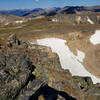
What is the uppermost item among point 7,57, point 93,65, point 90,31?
→ point 7,57

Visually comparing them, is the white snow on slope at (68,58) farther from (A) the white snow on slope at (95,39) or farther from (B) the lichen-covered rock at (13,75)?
(B) the lichen-covered rock at (13,75)

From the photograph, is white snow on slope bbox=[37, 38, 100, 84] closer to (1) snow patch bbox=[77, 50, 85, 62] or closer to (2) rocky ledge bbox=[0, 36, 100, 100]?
(1) snow patch bbox=[77, 50, 85, 62]

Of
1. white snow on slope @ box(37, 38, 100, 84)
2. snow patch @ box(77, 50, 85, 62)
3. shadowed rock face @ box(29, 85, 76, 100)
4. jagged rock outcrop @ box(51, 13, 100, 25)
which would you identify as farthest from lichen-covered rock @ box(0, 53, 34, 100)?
jagged rock outcrop @ box(51, 13, 100, 25)

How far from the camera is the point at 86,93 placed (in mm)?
24094

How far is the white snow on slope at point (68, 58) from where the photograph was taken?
50.2 meters

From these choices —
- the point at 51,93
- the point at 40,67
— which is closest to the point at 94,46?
the point at 40,67

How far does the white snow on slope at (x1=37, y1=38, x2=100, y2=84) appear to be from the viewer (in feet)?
165

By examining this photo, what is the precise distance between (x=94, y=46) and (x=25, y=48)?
94.1ft

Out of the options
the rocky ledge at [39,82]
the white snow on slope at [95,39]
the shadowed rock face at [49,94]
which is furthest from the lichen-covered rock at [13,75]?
the white snow on slope at [95,39]

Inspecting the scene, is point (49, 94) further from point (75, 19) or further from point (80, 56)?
point (75, 19)

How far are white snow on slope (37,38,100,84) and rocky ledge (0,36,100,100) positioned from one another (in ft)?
68.9

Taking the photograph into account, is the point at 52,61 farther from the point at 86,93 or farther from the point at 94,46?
the point at 94,46

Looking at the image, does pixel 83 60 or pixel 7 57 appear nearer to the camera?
pixel 7 57

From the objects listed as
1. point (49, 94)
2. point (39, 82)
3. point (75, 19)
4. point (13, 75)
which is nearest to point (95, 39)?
point (39, 82)
